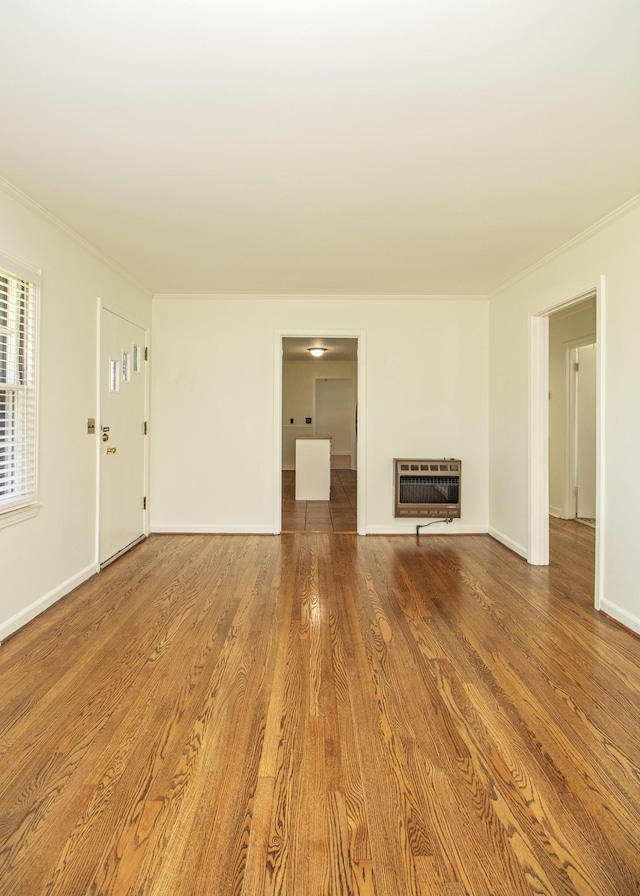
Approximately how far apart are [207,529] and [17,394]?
8.33ft

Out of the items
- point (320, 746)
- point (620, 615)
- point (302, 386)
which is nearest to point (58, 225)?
point (320, 746)

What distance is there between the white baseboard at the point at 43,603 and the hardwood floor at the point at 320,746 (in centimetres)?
6

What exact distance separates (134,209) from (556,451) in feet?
17.2

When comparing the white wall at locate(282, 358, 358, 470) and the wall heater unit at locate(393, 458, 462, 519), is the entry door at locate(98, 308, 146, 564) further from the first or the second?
the white wall at locate(282, 358, 358, 470)

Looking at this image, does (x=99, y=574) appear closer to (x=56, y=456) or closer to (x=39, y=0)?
(x=56, y=456)

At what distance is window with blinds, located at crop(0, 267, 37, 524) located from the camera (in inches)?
105

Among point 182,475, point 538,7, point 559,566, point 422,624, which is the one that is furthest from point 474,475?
point 538,7

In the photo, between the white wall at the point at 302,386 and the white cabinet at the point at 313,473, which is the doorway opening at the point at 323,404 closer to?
the white wall at the point at 302,386

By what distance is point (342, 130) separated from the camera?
6.83 feet

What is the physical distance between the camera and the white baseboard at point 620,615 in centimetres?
274

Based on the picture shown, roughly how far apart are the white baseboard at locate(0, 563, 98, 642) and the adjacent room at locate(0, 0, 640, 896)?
29mm

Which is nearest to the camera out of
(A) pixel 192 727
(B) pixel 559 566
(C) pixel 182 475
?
(A) pixel 192 727

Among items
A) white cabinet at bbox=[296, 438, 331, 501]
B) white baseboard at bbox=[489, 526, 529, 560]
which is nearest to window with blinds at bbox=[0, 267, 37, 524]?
white baseboard at bbox=[489, 526, 529, 560]

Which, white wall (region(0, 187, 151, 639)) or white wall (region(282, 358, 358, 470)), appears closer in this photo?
white wall (region(0, 187, 151, 639))
